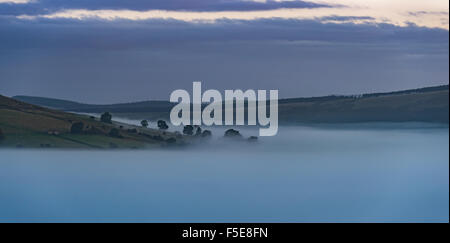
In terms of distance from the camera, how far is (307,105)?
10.7m

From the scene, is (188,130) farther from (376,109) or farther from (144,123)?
(376,109)

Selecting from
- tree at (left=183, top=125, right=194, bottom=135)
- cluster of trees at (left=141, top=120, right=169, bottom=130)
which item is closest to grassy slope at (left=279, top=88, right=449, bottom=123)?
tree at (left=183, top=125, right=194, bottom=135)

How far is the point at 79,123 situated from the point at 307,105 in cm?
267

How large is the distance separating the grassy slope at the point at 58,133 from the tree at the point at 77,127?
0.04 metres

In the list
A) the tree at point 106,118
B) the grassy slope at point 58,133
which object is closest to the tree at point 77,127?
the grassy slope at point 58,133

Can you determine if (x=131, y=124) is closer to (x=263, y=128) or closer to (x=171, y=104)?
(x=171, y=104)

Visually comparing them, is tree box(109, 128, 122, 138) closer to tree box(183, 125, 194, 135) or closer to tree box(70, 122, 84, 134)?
tree box(70, 122, 84, 134)

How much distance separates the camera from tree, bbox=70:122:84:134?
34.8 feet

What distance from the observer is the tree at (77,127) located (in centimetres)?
1060

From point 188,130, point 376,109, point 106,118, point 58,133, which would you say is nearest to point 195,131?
point 188,130
